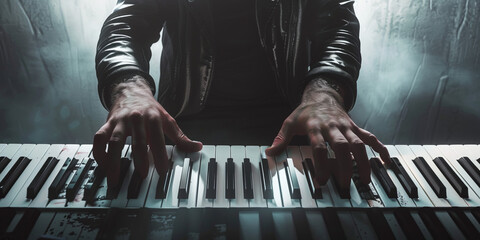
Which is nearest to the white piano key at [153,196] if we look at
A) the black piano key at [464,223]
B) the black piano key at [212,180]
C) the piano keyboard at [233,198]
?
the piano keyboard at [233,198]

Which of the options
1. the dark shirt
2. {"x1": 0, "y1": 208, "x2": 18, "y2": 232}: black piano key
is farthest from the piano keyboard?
the dark shirt

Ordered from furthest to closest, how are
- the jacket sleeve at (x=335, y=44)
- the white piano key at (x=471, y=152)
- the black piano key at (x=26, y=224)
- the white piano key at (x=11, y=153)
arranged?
the jacket sleeve at (x=335, y=44), the white piano key at (x=471, y=152), the white piano key at (x=11, y=153), the black piano key at (x=26, y=224)

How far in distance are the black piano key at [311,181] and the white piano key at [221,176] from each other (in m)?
0.21

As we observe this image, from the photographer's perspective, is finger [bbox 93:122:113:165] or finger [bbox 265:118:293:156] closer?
finger [bbox 93:122:113:165]

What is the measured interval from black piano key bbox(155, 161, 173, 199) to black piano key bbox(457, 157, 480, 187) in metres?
0.79

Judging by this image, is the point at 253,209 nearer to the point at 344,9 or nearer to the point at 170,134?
the point at 170,134

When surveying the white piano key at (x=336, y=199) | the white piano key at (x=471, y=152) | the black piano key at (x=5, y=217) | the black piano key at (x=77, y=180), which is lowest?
the black piano key at (x=5, y=217)

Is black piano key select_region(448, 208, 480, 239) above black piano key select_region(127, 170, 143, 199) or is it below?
above

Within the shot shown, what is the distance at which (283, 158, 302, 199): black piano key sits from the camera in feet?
2.72

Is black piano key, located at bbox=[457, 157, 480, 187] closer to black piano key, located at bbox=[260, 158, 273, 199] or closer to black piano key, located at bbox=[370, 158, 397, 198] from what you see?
black piano key, located at bbox=[370, 158, 397, 198]

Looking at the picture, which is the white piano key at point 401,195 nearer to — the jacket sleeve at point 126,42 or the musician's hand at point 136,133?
the musician's hand at point 136,133

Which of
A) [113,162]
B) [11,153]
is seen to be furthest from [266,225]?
[11,153]

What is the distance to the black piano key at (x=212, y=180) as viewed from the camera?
826 mm

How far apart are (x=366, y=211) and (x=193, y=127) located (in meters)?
1.00
